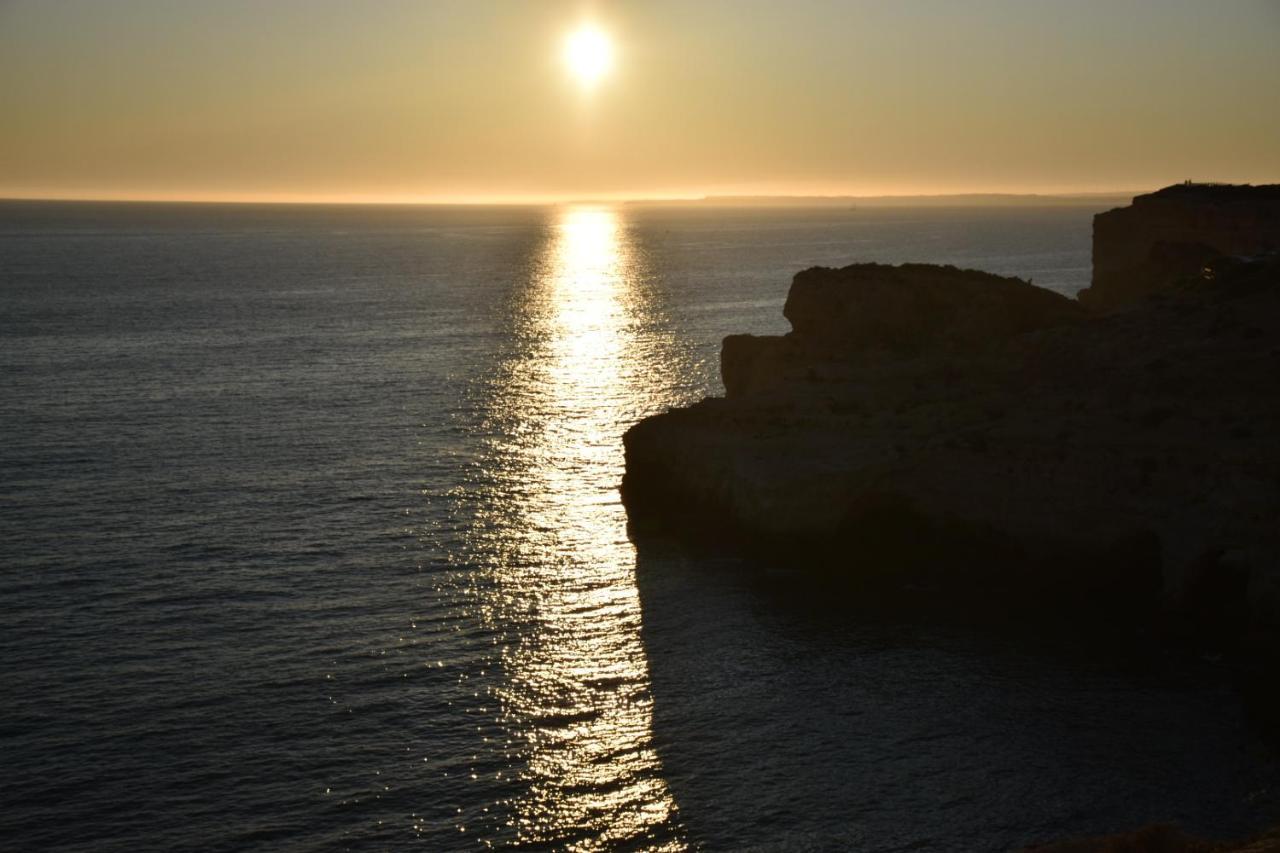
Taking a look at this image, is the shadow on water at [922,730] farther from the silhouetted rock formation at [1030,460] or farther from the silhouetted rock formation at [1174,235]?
the silhouetted rock formation at [1174,235]

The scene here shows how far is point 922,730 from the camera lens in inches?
1566

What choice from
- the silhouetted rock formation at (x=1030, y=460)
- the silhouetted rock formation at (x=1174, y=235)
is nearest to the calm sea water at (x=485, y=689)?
the silhouetted rock formation at (x=1030, y=460)

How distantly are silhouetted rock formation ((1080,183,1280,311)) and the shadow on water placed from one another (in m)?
45.9

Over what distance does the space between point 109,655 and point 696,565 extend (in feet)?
79.0

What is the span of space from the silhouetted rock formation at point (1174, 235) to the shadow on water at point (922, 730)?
1807 inches

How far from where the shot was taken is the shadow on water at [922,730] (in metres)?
34.7

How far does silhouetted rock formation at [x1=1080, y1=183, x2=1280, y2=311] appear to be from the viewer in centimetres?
A: 8519

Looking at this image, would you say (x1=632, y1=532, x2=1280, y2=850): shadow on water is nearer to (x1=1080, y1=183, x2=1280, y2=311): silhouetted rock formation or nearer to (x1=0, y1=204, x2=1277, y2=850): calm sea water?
(x1=0, y1=204, x2=1277, y2=850): calm sea water

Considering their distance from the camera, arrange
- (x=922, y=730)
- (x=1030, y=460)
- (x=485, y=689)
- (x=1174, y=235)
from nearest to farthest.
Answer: (x=922, y=730)
(x=485, y=689)
(x=1030, y=460)
(x=1174, y=235)

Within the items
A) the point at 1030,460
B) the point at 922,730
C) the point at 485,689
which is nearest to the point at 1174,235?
the point at 1030,460

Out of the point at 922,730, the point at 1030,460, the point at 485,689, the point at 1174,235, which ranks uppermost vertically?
the point at 1174,235

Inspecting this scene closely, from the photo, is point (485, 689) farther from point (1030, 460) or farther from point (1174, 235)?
point (1174, 235)

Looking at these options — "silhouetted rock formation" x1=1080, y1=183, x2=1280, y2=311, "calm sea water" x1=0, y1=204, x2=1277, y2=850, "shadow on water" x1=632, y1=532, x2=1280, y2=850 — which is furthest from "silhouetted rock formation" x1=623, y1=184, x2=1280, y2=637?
"silhouetted rock formation" x1=1080, y1=183, x2=1280, y2=311

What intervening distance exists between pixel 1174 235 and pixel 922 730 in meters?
65.4
